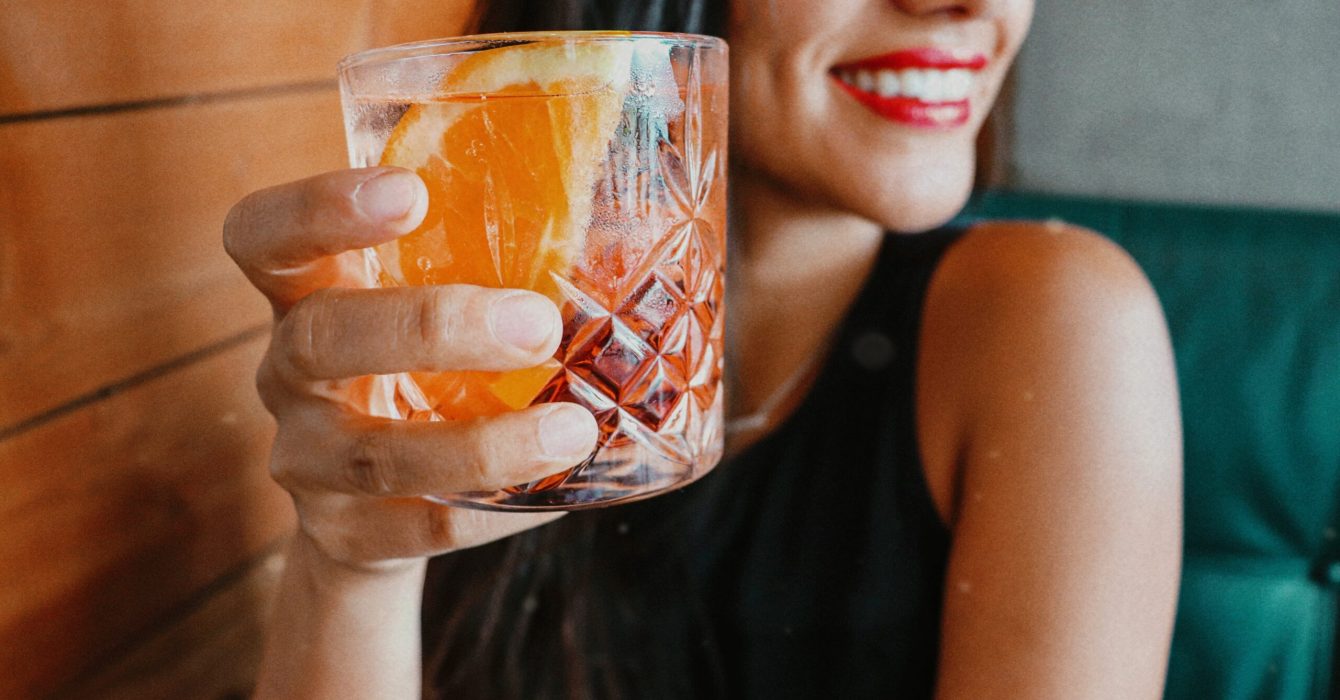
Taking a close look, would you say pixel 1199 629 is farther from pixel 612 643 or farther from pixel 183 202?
pixel 183 202

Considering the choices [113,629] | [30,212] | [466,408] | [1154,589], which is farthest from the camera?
[1154,589]

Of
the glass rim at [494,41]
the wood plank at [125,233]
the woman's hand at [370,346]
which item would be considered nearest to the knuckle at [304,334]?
the woman's hand at [370,346]

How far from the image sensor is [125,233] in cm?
70

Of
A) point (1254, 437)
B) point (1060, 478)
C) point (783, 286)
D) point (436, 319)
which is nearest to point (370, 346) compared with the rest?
point (436, 319)

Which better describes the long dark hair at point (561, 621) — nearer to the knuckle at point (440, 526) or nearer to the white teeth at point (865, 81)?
the knuckle at point (440, 526)

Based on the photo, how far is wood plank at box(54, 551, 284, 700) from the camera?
742 millimetres

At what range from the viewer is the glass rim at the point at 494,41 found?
437mm

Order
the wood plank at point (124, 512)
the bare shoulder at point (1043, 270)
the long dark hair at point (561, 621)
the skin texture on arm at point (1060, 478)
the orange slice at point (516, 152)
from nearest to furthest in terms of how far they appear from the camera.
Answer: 1. the orange slice at point (516, 152)
2. the wood plank at point (124, 512)
3. the skin texture on arm at point (1060, 478)
4. the bare shoulder at point (1043, 270)
5. the long dark hair at point (561, 621)

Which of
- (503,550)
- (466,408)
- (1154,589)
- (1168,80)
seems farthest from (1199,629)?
(466,408)

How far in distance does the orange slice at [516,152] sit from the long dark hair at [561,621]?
2.14ft

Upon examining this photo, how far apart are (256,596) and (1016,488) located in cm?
69

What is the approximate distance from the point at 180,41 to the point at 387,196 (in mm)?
409

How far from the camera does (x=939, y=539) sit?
1.01 meters

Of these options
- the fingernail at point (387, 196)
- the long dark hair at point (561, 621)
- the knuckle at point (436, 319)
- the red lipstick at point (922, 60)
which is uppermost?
the red lipstick at point (922, 60)
